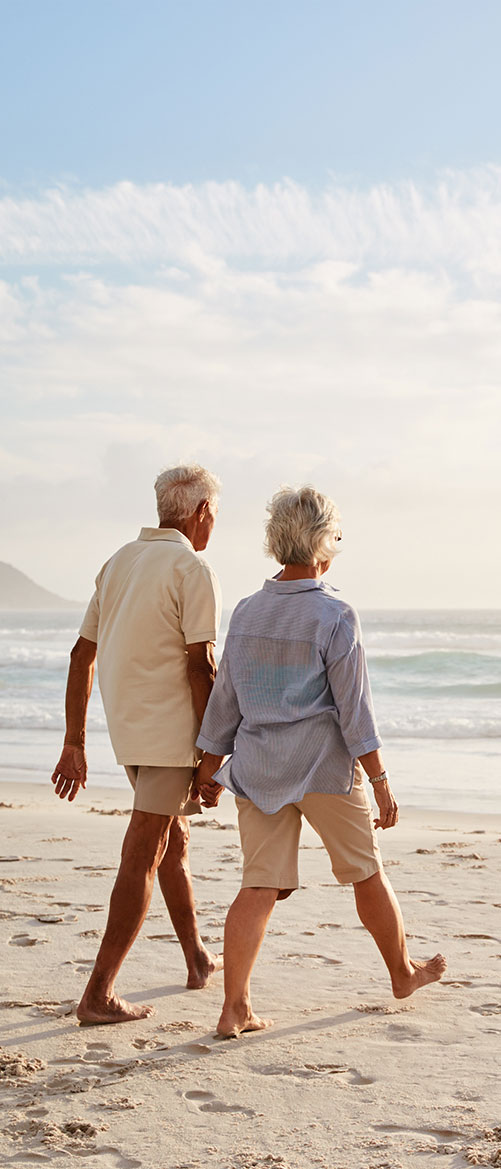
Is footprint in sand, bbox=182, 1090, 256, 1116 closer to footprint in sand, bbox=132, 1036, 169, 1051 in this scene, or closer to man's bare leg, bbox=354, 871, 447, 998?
footprint in sand, bbox=132, 1036, 169, 1051

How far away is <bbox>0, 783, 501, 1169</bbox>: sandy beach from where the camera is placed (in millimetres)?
2619

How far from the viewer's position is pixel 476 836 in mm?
7309

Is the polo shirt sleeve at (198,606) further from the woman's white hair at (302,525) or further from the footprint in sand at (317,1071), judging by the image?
the footprint in sand at (317,1071)

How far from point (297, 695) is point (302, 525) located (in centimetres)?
54

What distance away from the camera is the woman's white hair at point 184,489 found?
370cm

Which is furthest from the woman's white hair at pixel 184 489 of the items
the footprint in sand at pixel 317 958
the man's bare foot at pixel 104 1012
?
the footprint in sand at pixel 317 958

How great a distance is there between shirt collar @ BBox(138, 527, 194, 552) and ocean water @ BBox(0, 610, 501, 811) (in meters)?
5.75

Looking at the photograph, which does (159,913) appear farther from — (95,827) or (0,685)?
(0,685)

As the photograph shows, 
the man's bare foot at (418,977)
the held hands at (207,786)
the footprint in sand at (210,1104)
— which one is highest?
the held hands at (207,786)

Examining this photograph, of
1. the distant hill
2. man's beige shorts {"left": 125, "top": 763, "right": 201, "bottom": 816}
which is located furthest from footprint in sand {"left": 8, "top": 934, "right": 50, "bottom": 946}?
the distant hill

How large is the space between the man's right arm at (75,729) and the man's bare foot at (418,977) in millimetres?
1288

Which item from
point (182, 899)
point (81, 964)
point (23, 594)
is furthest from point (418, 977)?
point (23, 594)

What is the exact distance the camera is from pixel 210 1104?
2850 millimetres

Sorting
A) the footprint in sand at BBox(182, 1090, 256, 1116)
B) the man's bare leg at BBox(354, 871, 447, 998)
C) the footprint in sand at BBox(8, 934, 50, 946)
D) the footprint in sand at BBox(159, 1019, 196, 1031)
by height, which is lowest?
the footprint in sand at BBox(159, 1019, 196, 1031)
